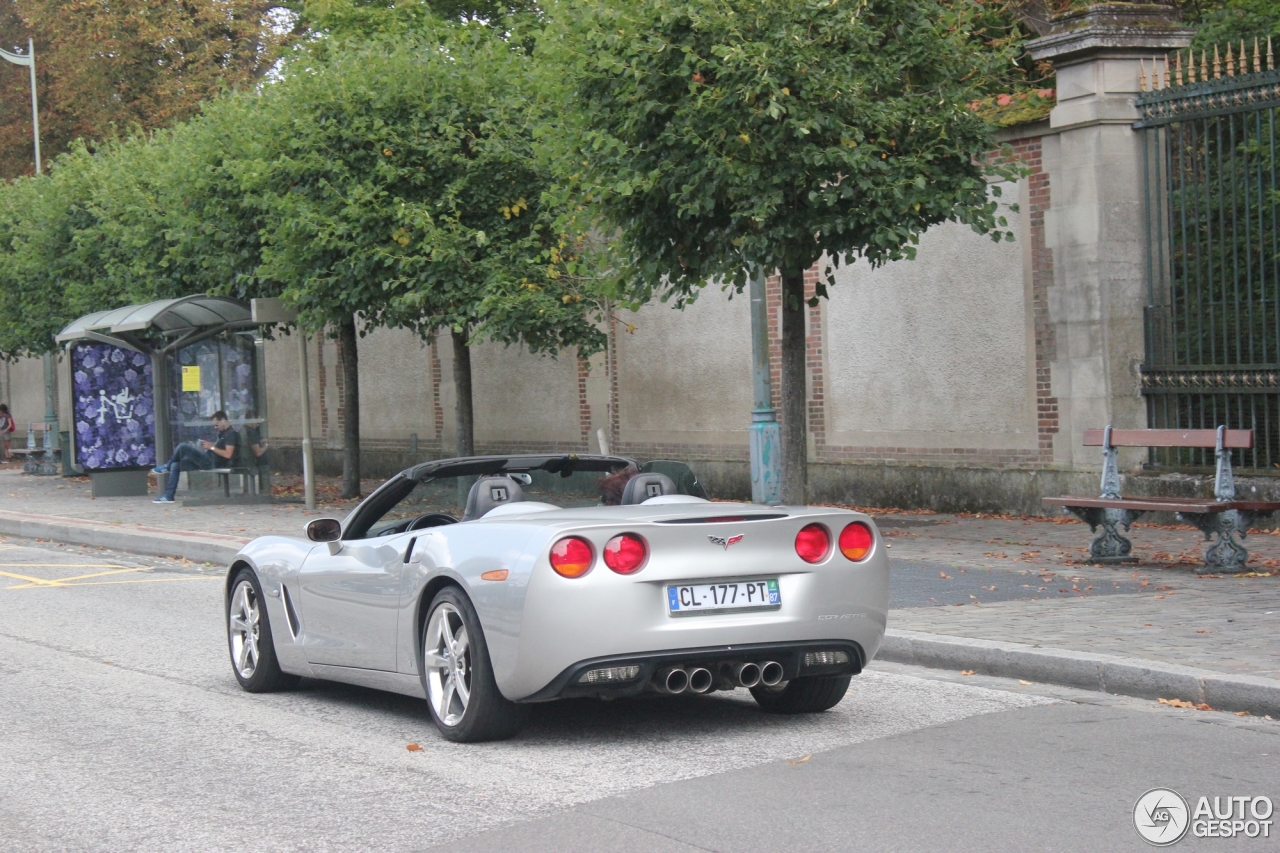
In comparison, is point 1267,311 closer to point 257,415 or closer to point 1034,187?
point 1034,187

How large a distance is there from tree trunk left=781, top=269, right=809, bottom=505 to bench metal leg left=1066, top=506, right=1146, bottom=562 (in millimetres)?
2962

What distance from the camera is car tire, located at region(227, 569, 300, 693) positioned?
8180mm

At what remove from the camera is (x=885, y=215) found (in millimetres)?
12750

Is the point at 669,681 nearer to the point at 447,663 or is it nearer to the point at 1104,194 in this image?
the point at 447,663

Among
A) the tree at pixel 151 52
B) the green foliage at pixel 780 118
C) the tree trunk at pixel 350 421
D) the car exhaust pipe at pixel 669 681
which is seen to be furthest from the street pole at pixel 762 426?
the tree at pixel 151 52

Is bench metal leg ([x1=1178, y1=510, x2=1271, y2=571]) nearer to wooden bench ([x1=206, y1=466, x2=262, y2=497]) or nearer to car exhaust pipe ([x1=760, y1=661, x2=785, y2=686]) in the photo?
car exhaust pipe ([x1=760, y1=661, x2=785, y2=686])

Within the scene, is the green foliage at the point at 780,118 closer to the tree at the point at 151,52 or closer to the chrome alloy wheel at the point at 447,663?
the chrome alloy wheel at the point at 447,663

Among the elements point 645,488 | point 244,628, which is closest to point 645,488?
point 645,488

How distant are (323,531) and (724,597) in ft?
7.49

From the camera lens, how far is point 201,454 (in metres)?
24.0

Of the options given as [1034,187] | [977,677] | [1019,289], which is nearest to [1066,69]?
[1034,187]

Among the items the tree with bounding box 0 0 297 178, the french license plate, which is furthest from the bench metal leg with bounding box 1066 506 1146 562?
the tree with bounding box 0 0 297 178

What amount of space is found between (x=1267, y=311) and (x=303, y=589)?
32.0 feet

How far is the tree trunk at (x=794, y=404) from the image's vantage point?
46.7 feet
